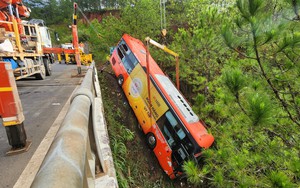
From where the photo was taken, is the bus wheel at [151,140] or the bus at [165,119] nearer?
the bus at [165,119]

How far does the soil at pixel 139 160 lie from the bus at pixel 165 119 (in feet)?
1.64

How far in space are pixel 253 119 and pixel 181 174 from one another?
4001mm

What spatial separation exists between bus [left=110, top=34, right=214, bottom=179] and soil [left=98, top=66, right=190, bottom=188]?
501 mm

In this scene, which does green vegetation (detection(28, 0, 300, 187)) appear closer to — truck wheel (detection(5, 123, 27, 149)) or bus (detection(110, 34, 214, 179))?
bus (detection(110, 34, 214, 179))

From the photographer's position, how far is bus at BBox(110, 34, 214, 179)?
5.09m

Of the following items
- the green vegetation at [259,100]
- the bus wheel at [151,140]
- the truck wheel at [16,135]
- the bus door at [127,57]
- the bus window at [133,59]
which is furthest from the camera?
the bus door at [127,57]

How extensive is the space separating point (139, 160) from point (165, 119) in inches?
63.0

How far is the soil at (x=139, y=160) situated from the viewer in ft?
17.2

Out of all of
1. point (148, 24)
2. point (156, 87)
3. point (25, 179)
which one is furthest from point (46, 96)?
point (148, 24)

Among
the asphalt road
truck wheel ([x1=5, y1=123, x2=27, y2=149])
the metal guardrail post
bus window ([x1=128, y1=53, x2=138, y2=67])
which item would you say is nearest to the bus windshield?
bus window ([x1=128, y1=53, x2=138, y2=67])

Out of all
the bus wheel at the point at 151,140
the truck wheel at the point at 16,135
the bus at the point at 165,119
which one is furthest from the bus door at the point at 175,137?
the truck wheel at the point at 16,135

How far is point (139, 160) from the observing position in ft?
19.8

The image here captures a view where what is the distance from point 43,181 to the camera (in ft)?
1.74

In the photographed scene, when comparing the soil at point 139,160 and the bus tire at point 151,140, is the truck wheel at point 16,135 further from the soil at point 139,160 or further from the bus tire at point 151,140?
the bus tire at point 151,140
